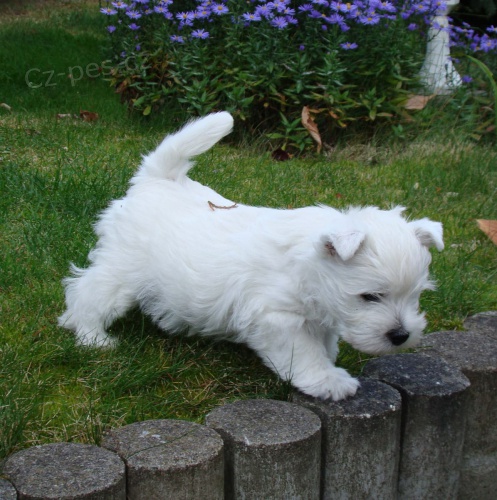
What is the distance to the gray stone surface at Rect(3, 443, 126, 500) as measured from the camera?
2.16m

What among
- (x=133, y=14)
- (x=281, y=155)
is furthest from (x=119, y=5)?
(x=281, y=155)

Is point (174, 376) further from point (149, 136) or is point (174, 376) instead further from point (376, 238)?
point (149, 136)

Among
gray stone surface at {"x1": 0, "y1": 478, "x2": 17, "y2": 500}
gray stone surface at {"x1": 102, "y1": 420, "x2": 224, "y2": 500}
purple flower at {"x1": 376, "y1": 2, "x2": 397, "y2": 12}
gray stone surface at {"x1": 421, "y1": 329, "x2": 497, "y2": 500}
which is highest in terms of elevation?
purple flower at {"x1": 376, "y1": 2, "x2": 397, "y2": 12}

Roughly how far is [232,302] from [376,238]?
23.4 inches

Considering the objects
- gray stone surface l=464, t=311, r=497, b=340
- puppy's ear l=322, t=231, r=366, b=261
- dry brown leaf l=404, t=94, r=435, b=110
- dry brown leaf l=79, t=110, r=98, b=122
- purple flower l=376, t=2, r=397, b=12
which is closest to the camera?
puppy's ear l=322, t=231, r=366, b=261

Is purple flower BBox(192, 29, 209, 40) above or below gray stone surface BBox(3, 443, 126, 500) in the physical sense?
above

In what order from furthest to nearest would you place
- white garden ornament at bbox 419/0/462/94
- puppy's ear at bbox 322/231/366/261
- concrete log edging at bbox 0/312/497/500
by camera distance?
white garden ornament at bbox 419/0/462/94, puppy's ear at bbox 322/231/366/261, concrete log edging at bbox 0/312/497/500

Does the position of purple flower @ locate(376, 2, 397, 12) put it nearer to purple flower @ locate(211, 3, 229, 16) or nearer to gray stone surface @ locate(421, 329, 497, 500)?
purple flower @ locate(211, 3, 229, 16)

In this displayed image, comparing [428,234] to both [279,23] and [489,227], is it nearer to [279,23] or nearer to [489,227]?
[489,227]

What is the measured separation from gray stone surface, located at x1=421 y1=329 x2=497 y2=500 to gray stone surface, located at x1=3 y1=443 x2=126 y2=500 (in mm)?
1427

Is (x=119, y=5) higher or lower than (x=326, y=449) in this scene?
higher

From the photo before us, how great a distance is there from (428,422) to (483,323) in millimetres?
798

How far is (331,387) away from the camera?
2701 mm

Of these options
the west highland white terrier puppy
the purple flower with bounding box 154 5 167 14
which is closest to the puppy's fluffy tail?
the west highland white terrier puppy
